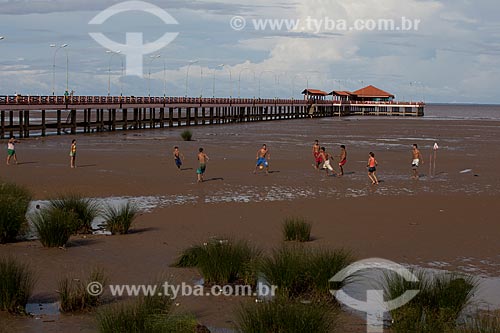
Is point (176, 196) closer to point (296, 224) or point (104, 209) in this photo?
point (104, 209)

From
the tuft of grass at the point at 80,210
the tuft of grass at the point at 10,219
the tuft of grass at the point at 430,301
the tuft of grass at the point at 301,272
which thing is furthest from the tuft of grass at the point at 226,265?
the tuft of grass at the point at 80,210

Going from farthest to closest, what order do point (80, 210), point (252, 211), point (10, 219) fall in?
point (252, 211)
point (80, 210)
point (10, 219)

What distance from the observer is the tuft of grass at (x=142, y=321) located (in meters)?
6.60

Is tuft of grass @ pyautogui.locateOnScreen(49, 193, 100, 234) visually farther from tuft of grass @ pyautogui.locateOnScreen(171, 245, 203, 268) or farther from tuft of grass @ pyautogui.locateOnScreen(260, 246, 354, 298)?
tuft of grass @ pyautogui.locateOnScreen(260, 246, 354, 298)

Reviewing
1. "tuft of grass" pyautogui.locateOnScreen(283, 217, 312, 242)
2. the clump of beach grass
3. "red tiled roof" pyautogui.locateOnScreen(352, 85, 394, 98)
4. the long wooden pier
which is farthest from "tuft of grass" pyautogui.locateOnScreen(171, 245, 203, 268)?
"red tiled roof" pyautogui.locateOnScreen(352, 85, 394, 98)

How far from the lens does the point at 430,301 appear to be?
7777mm

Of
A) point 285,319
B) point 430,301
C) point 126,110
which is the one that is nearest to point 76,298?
point 285,319

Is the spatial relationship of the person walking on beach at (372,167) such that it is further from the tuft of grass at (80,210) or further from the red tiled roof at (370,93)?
the red tiled roof at (370,93)

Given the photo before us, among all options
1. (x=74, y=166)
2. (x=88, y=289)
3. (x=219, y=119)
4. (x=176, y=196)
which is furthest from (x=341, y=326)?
(x=219, y=119)

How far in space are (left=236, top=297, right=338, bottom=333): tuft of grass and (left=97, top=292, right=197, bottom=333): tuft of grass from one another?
56 cm

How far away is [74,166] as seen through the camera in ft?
85.2

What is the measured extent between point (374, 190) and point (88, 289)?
13072 mm

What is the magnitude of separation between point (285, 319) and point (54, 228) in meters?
5.83

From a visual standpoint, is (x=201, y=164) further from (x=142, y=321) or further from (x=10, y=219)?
(x=142, y=321)
